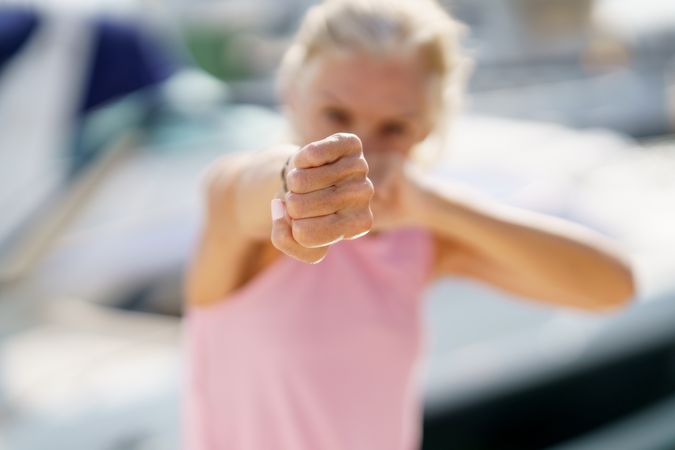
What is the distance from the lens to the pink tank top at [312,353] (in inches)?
30.7

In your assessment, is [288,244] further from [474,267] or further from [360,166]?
[474,267]

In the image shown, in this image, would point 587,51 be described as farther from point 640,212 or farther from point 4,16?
point 4,16

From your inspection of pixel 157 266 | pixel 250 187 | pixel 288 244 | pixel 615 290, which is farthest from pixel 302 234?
pixel 157 266

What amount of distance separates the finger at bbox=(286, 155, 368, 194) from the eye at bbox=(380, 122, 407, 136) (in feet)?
0.84

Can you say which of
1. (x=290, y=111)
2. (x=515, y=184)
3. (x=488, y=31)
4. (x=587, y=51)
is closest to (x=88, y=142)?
(x=515, y=184)

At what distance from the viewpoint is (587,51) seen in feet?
15.3

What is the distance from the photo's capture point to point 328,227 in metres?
0.48

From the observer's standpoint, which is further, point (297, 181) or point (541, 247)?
point (541, 247)

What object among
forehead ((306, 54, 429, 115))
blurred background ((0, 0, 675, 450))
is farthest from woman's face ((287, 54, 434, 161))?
blurred background ((0, 0, 675, 450))

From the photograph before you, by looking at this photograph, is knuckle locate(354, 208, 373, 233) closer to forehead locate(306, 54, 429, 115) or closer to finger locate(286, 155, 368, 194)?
finger locate(286, 155, 368, 194)

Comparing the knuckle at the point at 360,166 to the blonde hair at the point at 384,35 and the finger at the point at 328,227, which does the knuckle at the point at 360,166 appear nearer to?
the finger at the point at 328,227

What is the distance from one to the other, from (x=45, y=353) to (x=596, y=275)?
1.28 metres

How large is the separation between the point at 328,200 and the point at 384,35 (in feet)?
1.00

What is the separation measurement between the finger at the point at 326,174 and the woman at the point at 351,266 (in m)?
0.19
